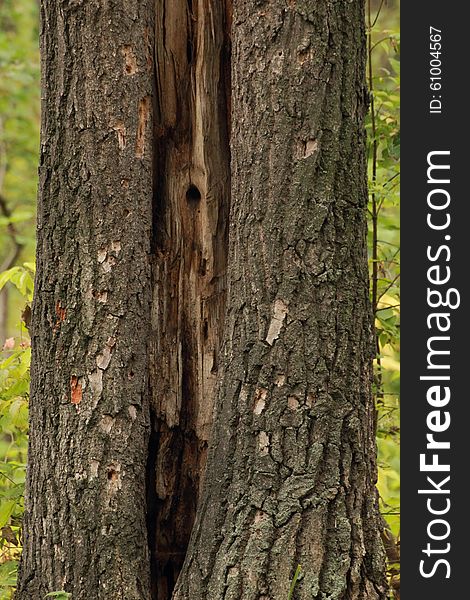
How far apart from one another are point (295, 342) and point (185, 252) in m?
0.83

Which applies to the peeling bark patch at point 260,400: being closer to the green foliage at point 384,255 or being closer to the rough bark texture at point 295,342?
the rough bark texture at point 295,342

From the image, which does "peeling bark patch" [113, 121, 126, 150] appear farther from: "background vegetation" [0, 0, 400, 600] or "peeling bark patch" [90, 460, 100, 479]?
"peeling bark patch" [90, 460, 100, 479]

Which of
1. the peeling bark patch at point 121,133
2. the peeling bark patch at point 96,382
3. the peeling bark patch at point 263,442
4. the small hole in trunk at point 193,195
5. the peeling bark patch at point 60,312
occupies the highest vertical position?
the peeling bark patch at point 121,133

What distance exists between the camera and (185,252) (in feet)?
12.4

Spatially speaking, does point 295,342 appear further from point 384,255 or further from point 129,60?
point 384,255

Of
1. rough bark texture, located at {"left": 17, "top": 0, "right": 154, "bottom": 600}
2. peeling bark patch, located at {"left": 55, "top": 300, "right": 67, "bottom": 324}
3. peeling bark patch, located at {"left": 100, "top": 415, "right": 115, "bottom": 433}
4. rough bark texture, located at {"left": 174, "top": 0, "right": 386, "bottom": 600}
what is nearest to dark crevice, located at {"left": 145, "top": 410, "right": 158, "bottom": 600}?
rough bark texture, located at {"left": 17, "top": 0, "right": 154, "bottom": 600}

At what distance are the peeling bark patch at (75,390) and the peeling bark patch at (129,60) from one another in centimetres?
126

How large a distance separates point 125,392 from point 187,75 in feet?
4.64

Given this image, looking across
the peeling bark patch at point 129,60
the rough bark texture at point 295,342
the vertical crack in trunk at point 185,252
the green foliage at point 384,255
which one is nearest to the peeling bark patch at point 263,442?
the rough bark texture at point 295,342

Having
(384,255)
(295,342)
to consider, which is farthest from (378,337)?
(295,342)

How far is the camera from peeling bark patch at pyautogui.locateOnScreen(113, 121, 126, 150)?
3.51 metres

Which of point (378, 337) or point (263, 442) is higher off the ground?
point (378, 337)

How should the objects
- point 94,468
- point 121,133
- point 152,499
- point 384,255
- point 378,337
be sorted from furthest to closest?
point 384,255 < point 378,337 < point 152,499 < point 121,133 < point 94,468

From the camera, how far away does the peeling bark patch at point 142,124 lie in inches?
140
